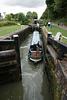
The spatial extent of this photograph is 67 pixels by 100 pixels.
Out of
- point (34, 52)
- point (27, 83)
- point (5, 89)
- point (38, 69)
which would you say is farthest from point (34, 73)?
point (5, 89)

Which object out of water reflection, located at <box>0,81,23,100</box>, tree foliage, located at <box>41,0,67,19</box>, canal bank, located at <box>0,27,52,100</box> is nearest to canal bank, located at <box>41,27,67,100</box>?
canal bank, located at <box>0,27,52,100</box>

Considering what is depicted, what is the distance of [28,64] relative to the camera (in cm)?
848

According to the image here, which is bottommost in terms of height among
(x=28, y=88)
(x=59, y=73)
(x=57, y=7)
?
(x=28, y=88)

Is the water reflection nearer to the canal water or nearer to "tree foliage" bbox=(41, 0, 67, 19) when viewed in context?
the canal water

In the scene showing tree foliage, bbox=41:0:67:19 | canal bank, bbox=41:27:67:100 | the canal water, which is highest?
tree foliage, bbox=41:0:67:19

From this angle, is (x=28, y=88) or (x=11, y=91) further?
(x=28, y=88)

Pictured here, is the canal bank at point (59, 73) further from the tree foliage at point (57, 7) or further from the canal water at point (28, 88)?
the tree foliage at point (57, 7)

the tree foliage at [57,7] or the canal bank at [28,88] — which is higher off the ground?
the tree foliage at [57,7]

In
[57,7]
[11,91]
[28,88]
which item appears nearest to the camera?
[11,91]

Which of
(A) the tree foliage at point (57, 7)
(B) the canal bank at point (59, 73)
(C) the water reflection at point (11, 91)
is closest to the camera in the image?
(B) the canal bank at point (59, 73)

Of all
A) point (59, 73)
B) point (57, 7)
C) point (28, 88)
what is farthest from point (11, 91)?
point (57, 7)

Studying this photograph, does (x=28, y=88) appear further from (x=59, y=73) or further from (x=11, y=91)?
(x=59, y=73)

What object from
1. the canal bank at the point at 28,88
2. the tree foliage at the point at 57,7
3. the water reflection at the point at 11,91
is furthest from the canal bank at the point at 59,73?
the tree foliage at the point at 57,7

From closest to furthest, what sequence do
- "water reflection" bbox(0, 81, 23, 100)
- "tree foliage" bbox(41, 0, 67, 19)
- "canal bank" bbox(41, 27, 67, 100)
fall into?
"canal bank" bbox(41, 27, 67, 100) < "water reflection" bbox(0, 81, 23, 100) < "tree foliage" bbox(41, 0, 67, 19)
